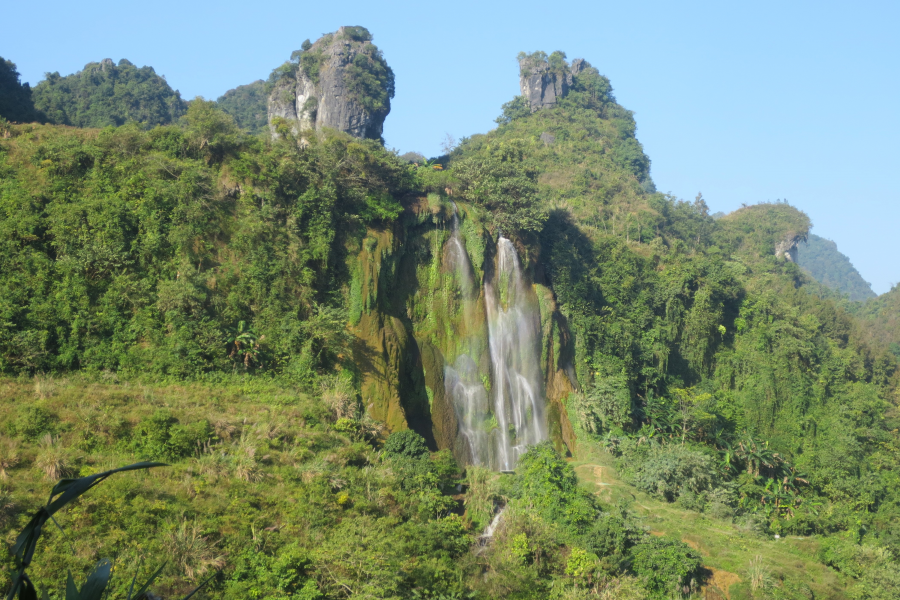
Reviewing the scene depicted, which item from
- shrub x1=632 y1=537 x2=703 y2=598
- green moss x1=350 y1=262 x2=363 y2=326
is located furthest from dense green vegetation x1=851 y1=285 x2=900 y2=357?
green moss x1=350 y1=262 x2=363 y2=326

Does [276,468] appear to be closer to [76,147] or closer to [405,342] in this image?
[405,342]

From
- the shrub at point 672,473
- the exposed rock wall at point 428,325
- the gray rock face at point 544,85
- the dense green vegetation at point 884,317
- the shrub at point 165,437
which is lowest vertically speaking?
the shrub at point 672,473

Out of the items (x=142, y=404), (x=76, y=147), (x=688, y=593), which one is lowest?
(x=688, y=593)

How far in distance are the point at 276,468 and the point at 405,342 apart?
946cm

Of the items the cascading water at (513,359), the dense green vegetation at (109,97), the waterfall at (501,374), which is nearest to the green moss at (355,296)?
the waterfall at (501,374)

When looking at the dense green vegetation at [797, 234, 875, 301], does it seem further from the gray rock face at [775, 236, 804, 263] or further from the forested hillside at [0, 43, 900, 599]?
the forested hillside at [0, 43, 900, 599]

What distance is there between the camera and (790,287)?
5016 cm

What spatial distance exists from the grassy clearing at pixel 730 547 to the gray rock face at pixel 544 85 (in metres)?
48.5

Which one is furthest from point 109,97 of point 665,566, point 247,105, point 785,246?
point 785,246

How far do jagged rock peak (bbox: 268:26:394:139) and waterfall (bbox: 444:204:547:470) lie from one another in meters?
21.8

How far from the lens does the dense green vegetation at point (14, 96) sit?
3447 centimetres

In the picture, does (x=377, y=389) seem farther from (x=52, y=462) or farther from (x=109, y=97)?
(x=109, y=97)

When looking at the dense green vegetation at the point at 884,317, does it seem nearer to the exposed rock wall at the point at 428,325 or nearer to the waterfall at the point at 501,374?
the exposed rock wall at the point at 428,325

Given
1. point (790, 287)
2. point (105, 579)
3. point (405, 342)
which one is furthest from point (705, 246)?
point (105, 579)
